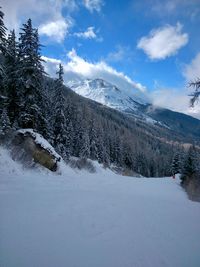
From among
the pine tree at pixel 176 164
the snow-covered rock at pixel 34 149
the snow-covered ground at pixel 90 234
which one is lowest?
the snow-covered ground at pixel 90 234

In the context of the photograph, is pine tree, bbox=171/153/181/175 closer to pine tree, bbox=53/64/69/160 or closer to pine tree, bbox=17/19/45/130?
pine tree, bbox=53/64/69/160

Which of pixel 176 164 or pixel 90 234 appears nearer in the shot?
pixel 90 234

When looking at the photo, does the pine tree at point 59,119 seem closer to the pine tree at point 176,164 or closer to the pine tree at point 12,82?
the pine tree at point 12,82

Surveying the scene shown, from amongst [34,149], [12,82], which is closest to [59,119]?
[12,82]

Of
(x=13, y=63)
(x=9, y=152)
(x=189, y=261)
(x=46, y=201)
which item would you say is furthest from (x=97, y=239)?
(x=13, y=63)

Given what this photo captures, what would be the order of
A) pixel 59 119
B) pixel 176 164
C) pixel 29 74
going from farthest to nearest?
1. pixel 176 164
2. pixel 59 119
3. pixel 29 74

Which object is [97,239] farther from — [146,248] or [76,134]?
[76,134]

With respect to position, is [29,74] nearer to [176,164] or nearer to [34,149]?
[34,149]

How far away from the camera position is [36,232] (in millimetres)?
5051

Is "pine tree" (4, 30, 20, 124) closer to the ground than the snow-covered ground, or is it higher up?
higher up

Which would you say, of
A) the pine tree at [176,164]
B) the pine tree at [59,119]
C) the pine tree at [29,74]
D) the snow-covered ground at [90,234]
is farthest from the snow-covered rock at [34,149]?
the pine tree at [176,164]

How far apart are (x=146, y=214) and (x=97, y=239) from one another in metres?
2.85

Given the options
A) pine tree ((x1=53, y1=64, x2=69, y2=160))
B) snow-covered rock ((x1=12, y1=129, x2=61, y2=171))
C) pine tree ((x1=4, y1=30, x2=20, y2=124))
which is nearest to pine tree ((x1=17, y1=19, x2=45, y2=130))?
pine tree ((x1=4, y1=30, x2=20, y2=124))

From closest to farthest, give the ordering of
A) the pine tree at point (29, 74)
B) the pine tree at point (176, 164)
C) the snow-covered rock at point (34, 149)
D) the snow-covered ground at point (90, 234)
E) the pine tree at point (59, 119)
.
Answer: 1. the snow-covered ground at point (90, 234)
2. the snow-covered rock at point (34, 149)
3. the pine tree at point (29, 74)
4. the pine tree at point (59, 119)
5. the pine tree at point (176, 164)
